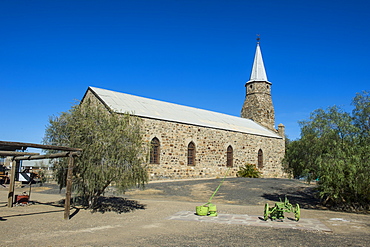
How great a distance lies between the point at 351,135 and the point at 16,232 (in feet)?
41.8

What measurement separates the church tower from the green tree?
25.6 m

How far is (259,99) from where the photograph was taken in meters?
34.8

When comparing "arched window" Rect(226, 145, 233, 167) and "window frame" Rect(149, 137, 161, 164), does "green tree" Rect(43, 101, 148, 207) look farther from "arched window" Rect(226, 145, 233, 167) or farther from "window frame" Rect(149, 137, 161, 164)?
"arched window" Rect(226, 145, 233, 167)

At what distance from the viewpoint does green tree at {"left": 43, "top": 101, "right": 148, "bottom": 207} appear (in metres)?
9.88

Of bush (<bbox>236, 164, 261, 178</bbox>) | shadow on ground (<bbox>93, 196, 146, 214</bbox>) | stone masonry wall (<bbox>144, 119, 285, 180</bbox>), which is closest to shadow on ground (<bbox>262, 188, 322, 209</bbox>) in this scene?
shadow on ground (<bbox>93, 196, 146, 214</bbox>)

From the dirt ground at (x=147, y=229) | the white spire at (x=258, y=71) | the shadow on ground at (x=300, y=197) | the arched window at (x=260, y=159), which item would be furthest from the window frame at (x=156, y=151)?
the white spire at (x=258, y=71)

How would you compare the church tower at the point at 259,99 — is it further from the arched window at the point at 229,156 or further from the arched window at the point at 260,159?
the arched window at the point at 229,156

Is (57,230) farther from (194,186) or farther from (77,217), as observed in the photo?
(194,186)

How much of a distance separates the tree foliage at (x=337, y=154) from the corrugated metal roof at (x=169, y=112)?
1089 cm

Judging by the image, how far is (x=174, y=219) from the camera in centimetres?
958

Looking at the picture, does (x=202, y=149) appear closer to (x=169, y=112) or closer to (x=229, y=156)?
(x=229, y=156)

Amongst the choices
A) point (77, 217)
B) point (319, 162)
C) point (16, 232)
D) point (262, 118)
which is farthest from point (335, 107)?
point (262, 118)

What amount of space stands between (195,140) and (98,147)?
14121mm

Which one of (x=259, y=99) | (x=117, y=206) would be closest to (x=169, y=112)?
(x=117, y=206)
